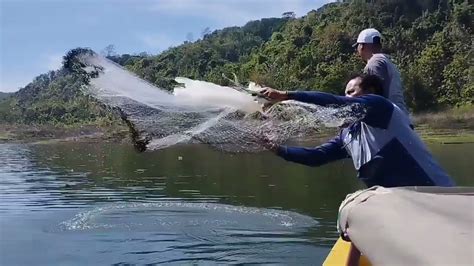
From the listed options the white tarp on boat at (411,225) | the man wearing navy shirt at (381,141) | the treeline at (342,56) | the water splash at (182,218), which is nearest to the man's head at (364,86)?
the man wearing navy shirt at (381,141)

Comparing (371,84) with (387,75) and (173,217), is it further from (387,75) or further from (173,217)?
(173,217)

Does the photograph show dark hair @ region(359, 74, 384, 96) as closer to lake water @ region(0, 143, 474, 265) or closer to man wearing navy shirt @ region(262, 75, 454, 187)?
man wearing navy shirt @ region(262, 75, 454, 187)

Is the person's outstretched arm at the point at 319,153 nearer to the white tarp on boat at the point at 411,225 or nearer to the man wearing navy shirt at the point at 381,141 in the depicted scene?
the man wearing navy shirt at the point at 381,141

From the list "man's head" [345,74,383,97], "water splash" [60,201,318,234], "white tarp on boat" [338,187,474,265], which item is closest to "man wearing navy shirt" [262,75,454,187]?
"man's head" [345,74,383,97]

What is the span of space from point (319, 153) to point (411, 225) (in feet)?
8.27

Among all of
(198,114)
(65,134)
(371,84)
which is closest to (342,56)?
(65,134)

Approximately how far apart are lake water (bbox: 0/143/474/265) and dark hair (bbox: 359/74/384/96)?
176 cm

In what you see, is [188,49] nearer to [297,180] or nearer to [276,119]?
[297,180]

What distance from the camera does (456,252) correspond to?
2.77 meters

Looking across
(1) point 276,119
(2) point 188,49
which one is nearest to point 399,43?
(2) point 188,49

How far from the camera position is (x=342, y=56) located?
281 feet

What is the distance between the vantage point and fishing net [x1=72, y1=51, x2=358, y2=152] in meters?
5.00

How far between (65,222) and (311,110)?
41.0 feet

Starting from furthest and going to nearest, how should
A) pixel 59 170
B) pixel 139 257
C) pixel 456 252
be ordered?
pixel 59 170 < pixel 139 257 < pixel 456 252
